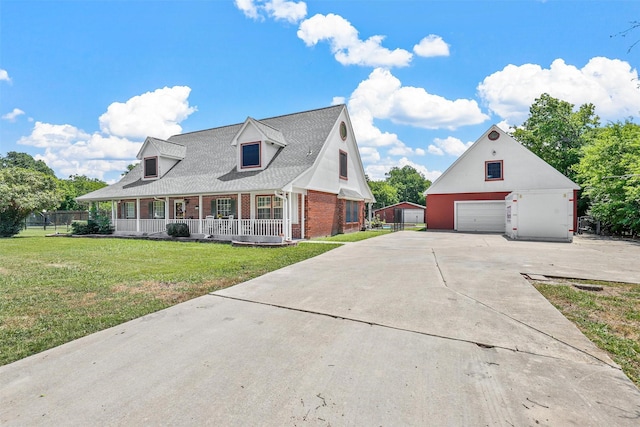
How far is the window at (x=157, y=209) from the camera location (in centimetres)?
1992

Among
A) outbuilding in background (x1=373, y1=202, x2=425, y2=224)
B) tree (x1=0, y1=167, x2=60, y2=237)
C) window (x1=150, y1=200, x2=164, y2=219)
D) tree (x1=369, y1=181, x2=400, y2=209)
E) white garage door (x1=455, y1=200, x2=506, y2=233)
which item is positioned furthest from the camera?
tree (x1=369, y1=181, x2=400, y2=209)

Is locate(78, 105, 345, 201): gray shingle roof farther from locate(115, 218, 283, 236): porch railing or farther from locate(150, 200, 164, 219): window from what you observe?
locate(115, 218, 283, 236): porch railing

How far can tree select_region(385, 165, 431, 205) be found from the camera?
72144mm

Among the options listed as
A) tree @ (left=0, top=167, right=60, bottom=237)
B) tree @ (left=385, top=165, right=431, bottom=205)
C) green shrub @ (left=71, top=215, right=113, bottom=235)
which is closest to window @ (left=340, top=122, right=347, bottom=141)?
green shrub @ (left=71, top=215, right=113, bottom=235)

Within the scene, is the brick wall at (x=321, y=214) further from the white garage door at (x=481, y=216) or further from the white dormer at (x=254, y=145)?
the white garage door at (x=481, y=216)

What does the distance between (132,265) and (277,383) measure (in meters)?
7.70

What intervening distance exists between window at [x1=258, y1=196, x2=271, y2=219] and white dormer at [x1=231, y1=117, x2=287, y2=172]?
2.10 meters

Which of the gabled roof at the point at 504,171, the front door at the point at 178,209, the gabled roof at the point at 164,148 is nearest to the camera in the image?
the front door at the point at 178,209

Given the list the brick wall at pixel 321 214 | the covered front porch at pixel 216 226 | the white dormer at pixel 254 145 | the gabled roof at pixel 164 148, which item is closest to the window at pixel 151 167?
the gabled roof at pixel 164 148

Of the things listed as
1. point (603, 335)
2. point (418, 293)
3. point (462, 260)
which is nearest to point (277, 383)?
point (418, 293)

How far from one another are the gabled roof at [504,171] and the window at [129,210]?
21.6m

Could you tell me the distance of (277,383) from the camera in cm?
269

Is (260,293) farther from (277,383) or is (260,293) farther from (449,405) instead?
(449,405)

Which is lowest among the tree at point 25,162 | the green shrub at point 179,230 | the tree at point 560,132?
the green shrub at point 179,230
